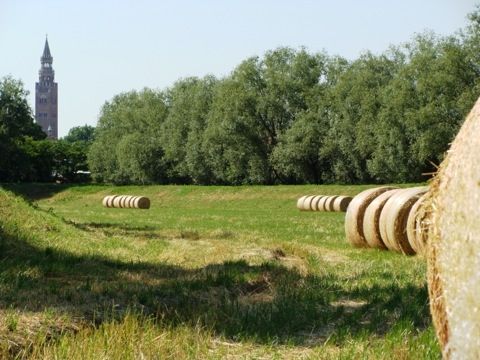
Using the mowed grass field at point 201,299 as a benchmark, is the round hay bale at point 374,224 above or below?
above

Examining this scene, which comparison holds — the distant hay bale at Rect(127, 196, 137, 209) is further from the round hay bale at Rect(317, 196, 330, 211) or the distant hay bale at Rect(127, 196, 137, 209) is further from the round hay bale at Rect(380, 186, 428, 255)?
the round hay bale at Rect(380, 186, 428, 255)

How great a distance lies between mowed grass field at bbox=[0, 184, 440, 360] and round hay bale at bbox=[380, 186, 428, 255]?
37 cm

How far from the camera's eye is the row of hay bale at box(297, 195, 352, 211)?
38.6 meters

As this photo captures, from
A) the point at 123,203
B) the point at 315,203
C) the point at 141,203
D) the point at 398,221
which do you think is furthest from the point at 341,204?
the point at 398,221

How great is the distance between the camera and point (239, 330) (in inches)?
281

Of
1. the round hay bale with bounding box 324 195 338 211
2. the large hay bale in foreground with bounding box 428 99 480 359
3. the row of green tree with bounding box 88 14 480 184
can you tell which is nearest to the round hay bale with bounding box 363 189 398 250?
the large hay bale in foreground with bounding box 428 99 480 359

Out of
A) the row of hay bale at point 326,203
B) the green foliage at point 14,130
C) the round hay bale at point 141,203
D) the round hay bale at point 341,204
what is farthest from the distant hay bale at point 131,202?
the green foliage at point 14,130

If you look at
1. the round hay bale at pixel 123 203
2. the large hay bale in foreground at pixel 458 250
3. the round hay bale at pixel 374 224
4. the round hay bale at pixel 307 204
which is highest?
the large hay bale in foreground at pixel 458 250

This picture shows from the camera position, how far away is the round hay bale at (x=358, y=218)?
53.0 ft

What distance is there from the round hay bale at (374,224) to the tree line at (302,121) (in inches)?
1420

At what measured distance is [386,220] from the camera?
14.7 m

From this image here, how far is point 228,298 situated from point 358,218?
26.3 ft

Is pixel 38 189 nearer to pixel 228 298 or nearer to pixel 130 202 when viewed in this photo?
pixel 130 202

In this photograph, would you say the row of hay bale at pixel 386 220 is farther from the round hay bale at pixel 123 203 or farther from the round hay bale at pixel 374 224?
the round hay bale at pixel 123 203
